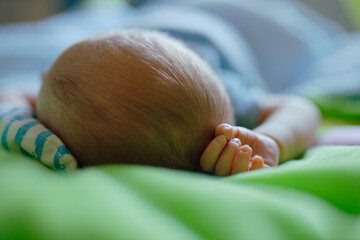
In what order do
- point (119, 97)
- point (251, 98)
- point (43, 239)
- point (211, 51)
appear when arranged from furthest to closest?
point (211, 51) < point (251, 98) < point (119, 97) < point (43, 239)

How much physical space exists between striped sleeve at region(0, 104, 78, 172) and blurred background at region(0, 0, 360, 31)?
155 centimetres

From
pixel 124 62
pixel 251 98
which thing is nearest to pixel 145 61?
pixel 124 62

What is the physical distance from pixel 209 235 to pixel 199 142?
0.57ft

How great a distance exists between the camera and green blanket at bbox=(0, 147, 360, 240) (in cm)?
30

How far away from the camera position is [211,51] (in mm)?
Result: 965

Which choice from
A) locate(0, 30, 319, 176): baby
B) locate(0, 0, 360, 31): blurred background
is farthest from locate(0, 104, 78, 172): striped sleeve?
locate(0, 0, 360, 31): blurred background

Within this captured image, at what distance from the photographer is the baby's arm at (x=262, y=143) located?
457 millimetres

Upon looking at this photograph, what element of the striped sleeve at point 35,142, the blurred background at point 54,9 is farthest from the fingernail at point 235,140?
the blurred background at point 54,9

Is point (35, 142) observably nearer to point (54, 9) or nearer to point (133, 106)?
point (133, 106)

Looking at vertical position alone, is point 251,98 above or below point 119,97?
below

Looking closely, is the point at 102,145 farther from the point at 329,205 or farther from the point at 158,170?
the point at 329,205

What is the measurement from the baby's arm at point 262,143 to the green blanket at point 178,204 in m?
0.07

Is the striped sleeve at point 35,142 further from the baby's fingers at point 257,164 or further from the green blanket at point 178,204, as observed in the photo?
the baby's fingers at point 257,164

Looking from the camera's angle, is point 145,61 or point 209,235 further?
point 145,61
